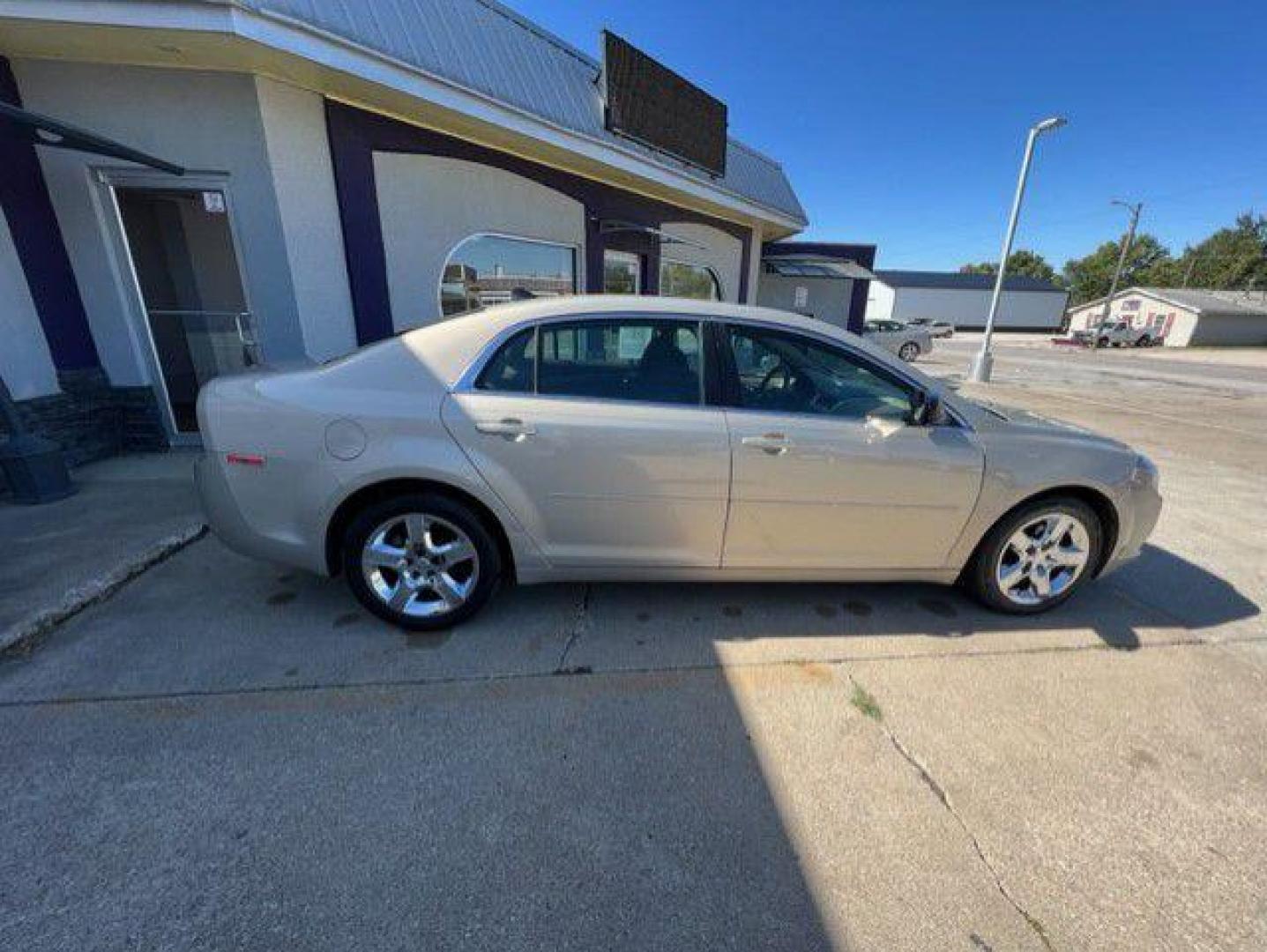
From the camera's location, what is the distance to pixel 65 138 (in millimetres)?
4039

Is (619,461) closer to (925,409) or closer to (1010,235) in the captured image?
(925,409)

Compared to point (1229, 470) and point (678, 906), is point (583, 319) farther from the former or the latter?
point (1229, 470)

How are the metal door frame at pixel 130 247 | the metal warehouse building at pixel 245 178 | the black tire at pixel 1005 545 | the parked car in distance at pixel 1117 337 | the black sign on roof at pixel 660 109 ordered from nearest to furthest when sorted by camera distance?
1. the black tire at pixel 1005 545
2. the metal warehouse building at pixel 245 178
3. the metal door frame at pixel 130 247
4. the black sign on roof at pixel 660 109
5. the parked car in distance at pixel 1117 337

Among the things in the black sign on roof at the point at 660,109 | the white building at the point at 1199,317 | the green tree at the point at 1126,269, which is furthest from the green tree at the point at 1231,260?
the black sign on roof at the point at 660,109

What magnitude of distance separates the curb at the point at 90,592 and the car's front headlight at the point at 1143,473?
5.56 meters

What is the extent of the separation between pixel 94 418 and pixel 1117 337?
50.3m

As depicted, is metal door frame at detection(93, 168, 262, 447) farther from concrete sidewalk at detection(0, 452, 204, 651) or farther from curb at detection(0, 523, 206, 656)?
curb at detection(0, 523, 206, 656)

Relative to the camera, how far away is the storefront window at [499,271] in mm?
6652

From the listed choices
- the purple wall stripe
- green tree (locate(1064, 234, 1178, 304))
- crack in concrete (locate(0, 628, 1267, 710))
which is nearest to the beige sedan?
crack in concrete (locate(0, 628, 1267, 710))

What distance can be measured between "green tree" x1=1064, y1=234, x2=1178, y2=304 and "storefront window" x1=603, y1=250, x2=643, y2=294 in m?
72.0

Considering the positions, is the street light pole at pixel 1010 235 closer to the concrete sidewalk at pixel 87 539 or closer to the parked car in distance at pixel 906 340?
the parked car in distance at pixel 906 340

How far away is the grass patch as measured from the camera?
7.88 ft

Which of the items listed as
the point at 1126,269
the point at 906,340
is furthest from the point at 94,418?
the point at 1126,269

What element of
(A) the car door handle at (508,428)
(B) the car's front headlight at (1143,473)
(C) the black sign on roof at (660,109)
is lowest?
(B) the car's front headlight at (1143,473)
